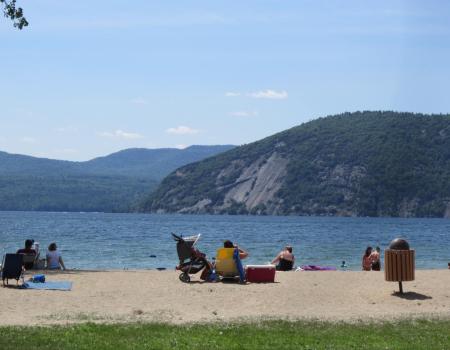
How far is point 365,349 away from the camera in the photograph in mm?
10648

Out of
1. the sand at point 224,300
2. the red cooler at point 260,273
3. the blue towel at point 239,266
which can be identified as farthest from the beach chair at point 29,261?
the red cooler at point 260,273

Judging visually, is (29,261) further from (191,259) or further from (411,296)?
(411,296)

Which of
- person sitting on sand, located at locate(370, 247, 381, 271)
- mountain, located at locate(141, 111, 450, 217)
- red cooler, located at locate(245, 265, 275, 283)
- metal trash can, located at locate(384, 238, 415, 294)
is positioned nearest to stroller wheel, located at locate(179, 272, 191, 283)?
red cooler, located at locate(245, 265, 275, 283)

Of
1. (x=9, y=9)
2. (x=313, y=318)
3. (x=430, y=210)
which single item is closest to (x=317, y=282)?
(x=313, y=318)

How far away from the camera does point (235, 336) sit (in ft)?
38.2

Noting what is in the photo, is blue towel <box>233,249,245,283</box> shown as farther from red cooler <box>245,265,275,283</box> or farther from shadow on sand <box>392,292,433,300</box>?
shadow on sand <box>392,292,433,300</box>

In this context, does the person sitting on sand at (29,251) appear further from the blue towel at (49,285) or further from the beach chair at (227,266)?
the beach chair at (227,266)

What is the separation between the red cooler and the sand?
14.3 inches

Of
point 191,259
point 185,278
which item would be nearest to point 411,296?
point 185,278

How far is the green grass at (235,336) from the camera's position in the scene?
10.8 metres

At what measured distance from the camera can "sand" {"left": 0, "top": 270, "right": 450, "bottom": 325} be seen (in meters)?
14.2

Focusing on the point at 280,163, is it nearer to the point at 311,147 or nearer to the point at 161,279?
the point at 311,147

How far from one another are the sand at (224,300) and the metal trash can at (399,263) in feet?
1.30

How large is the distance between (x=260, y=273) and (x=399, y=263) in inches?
158
